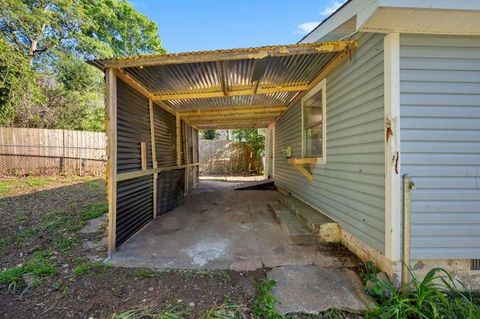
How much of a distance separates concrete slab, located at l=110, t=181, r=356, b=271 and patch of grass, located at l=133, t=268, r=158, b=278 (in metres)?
0.11

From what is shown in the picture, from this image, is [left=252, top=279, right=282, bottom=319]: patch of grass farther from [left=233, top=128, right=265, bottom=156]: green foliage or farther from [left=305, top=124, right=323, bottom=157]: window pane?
[left=233, top=128, right=265, bottom=156]: green foliage

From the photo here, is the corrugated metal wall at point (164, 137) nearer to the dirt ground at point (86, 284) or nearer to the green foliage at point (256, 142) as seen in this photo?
the dirt ground at point (86, 284)

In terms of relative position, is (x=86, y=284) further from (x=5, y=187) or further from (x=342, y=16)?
(x=5, y=187)

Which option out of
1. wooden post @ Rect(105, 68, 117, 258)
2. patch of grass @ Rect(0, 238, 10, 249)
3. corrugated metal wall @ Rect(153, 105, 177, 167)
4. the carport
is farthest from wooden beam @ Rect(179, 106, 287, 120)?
patch of grass @ Rect(0, 238, 10, 249)

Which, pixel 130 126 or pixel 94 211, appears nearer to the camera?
pixel 130 126

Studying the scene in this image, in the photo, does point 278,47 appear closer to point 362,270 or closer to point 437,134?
point 437,134

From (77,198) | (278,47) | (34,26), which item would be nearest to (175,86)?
(278,47)

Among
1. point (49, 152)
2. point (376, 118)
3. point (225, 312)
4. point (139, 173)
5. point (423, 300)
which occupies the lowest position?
point (225, 312)

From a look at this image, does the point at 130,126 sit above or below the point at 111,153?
above

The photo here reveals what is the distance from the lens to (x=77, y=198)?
6.23 m

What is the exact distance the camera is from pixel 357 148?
2.82 metres

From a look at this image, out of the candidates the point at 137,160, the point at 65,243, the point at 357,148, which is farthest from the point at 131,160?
the point at 357,148

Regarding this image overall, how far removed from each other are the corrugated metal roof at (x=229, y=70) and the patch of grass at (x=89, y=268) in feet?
7.71

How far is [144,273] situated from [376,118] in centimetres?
289
